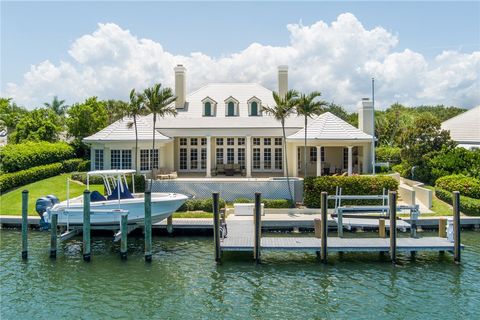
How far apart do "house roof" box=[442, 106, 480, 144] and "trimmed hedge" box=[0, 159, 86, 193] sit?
106ft

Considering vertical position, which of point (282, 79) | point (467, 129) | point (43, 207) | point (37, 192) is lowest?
point (43, 207)

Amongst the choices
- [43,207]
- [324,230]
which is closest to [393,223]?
[324,230]

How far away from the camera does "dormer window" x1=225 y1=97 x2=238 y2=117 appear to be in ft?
129

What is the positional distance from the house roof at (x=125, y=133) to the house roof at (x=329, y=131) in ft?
33.4

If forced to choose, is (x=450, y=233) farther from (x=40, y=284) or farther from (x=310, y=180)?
(x=40, y=284)

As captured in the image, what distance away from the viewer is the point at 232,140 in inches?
1535

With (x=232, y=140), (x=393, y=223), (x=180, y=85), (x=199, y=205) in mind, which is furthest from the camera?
(x=180, y=85)

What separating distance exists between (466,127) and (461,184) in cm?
1619

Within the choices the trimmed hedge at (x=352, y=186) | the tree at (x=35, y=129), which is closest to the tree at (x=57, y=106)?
the tree at (x=35, y=129)

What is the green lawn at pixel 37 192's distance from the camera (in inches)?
1160

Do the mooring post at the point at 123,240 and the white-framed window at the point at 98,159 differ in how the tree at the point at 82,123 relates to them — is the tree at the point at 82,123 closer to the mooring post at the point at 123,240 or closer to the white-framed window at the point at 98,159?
the white-framed window at the point at 98,159

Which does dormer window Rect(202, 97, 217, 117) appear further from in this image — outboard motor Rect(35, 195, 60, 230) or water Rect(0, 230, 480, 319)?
water Rect(0, 230, 480, 319)

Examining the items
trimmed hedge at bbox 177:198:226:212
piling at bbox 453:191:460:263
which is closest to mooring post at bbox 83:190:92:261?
trimmed hedge at bbox 177:198:226:212

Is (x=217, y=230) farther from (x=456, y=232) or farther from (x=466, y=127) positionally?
(x=466, y=127)
